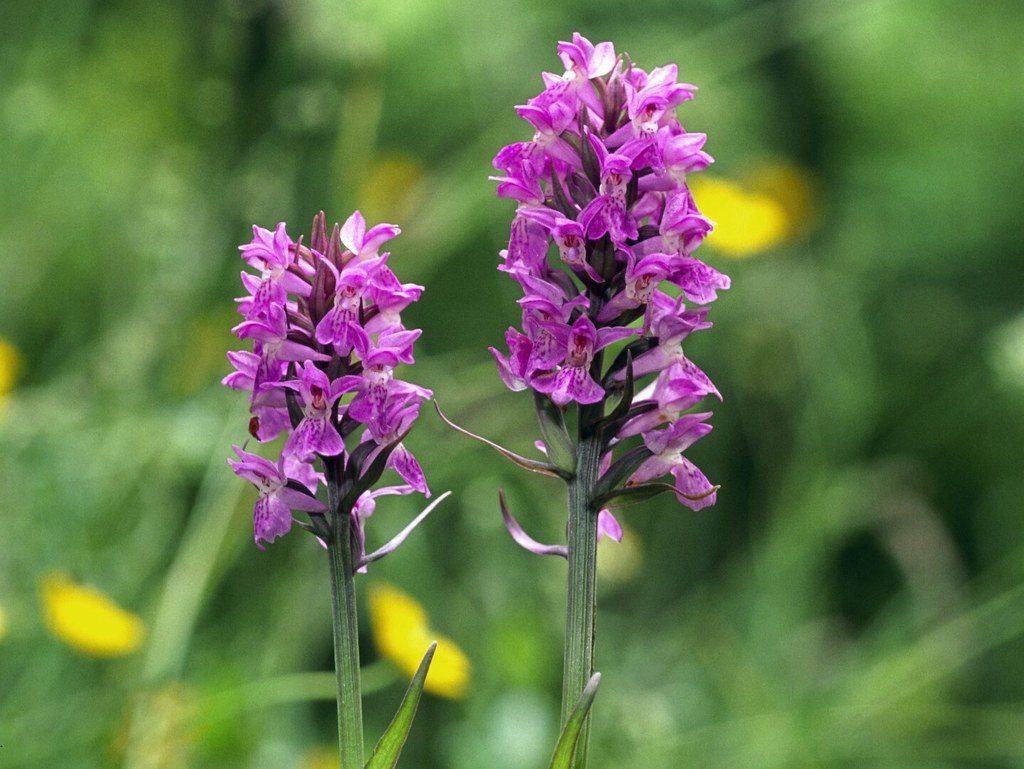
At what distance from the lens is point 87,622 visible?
6.93 feet

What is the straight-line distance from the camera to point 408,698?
0.97 meters

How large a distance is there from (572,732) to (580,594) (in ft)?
0.37

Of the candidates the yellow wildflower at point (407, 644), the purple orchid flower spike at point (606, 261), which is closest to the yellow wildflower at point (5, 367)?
the yellow wildflower at point (407, 644)

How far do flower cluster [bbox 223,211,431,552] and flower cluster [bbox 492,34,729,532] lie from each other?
11cm

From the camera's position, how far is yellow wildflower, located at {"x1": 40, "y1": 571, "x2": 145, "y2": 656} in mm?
2082

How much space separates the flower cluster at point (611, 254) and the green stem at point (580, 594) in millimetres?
23

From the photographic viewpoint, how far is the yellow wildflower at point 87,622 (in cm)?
208

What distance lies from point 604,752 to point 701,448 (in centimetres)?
177

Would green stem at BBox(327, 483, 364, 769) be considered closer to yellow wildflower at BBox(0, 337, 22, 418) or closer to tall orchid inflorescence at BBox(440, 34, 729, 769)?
tall orchid inflorescence at BBox(440, 34, 729, 769)

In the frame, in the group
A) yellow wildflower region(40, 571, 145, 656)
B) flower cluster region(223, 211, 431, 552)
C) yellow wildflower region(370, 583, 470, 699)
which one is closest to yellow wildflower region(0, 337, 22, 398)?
yellow wildflower region(40, 571, 145, 656)

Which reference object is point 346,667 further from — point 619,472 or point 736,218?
point 736,218

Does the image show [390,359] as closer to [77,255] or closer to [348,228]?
[348,228]

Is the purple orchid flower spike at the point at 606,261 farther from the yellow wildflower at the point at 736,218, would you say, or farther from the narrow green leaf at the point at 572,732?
the yellow wildflower at the point at 736,218

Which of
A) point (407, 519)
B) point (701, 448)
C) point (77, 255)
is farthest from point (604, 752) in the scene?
point (77, 255)
